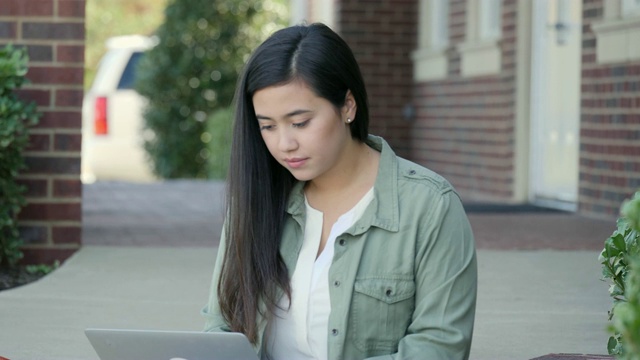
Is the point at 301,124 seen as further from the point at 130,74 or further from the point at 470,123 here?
the point at 130,74

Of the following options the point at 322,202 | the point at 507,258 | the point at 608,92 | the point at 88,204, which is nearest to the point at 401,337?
the point at 322,202

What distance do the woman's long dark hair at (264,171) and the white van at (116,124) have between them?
559 inches

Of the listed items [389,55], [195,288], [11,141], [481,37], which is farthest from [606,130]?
[389,55]

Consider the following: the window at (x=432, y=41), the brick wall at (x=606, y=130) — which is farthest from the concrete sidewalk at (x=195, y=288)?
A: the window at (x=432, y=41)

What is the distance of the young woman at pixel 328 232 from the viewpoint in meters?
3.11

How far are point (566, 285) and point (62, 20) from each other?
2944mm

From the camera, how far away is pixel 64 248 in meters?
7.01

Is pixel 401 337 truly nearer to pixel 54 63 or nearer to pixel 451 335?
pixel 451 335

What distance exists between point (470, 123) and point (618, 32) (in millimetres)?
3515

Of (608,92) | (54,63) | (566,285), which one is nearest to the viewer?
(566,285)

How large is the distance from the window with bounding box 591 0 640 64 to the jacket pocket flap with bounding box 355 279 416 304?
545cm

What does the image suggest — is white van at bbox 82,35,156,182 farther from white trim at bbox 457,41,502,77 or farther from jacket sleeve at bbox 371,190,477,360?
jacket sleeve at bbox 371,190,477,360

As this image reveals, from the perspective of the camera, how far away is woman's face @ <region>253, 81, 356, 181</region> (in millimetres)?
3127

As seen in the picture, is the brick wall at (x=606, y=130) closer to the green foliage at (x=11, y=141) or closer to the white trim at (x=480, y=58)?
the white trim at (x=480, y=58)
